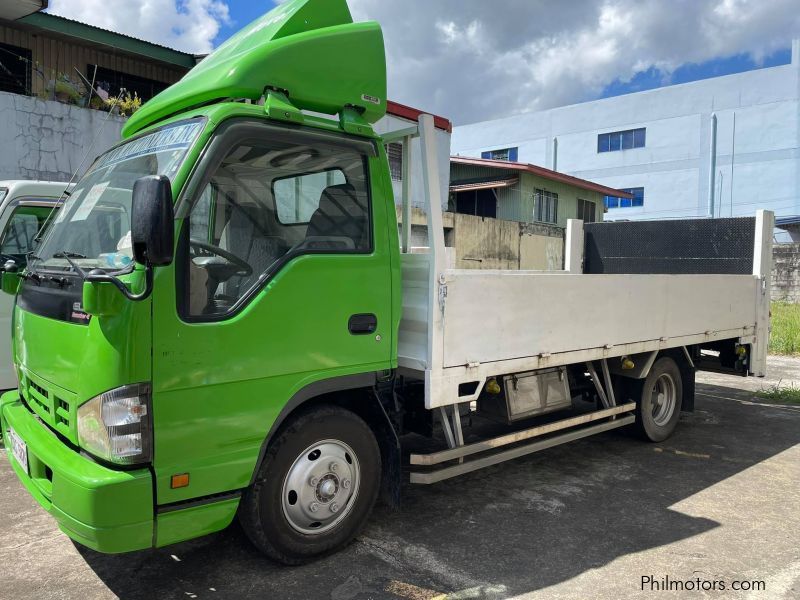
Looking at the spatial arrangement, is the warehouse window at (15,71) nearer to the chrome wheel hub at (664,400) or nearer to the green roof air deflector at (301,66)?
the green roof air deflector at (301,66)

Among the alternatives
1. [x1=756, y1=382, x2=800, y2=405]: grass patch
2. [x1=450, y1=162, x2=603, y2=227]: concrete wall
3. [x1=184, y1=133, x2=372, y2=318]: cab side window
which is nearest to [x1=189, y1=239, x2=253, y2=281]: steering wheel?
[x1=184, y1=133, x2=372, y2=318]: cab side window

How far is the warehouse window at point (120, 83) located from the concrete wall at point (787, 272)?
1831cm

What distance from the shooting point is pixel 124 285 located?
2.50 m

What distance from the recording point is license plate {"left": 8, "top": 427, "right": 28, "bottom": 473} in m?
2.99

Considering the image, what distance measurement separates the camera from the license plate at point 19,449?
2.99m

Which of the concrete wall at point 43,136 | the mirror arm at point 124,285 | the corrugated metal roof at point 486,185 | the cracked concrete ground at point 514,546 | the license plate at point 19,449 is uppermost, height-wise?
the corrugated metal roof at point 486,185

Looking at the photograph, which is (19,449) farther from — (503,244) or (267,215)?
(503,244)

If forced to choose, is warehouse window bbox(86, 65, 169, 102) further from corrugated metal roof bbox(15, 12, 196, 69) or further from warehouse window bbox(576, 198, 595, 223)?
warehouse window bbox(576, 198, 595, 223)

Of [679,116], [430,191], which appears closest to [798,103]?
[679,116]

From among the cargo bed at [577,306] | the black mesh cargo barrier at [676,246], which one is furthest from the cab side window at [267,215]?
the black mesh cargo barrier at [676,246]

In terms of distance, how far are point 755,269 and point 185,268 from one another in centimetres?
630

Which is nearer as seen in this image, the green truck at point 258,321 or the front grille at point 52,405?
the green truck at point 258,321

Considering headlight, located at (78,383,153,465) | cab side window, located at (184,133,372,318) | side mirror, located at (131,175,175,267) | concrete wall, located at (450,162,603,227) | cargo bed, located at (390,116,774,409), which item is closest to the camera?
side mirror, located at (131,175,175,267)

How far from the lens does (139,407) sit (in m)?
2.56
